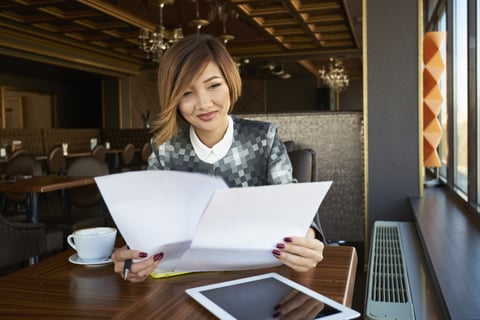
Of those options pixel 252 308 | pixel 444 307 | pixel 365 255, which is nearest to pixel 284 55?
pixel 365 255

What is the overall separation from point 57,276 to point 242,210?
17.3 inches

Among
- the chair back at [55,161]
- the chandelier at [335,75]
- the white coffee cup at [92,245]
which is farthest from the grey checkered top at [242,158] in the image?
the chandelier at [335,75]

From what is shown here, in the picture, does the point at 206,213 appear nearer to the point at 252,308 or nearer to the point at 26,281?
the point at 252,308

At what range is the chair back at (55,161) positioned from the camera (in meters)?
6.43

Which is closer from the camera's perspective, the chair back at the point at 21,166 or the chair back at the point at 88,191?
the chair back at the point at 88,191

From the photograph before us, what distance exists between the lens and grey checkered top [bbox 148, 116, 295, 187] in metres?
1.31

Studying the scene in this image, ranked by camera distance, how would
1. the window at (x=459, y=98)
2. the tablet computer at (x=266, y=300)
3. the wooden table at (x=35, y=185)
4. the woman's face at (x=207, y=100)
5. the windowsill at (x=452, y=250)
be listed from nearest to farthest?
the tablet computer at (x=266, y=300), the woman's face at (x=207, y=100), the windowsill at (x=452, y=250), the wooden table at (x=35, y=185), the window at (x=459, y=98)

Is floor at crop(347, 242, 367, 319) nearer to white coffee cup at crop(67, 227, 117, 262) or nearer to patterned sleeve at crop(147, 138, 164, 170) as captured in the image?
patterned sleeve at crop(147, 138, 164, 170)

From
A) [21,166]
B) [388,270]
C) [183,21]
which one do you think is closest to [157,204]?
[388,270]

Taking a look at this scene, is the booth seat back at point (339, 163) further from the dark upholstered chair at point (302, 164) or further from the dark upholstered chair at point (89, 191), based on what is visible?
the dark upholstered chair at point (302, 164)

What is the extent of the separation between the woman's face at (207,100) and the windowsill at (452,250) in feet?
2.89

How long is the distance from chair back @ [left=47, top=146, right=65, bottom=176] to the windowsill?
493 centimetres

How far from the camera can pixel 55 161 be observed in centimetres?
650

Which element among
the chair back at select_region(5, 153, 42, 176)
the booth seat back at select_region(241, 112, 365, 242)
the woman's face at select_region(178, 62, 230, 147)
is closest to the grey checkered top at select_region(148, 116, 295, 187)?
the woman's face at select_region(178, 62, 230, 147)
